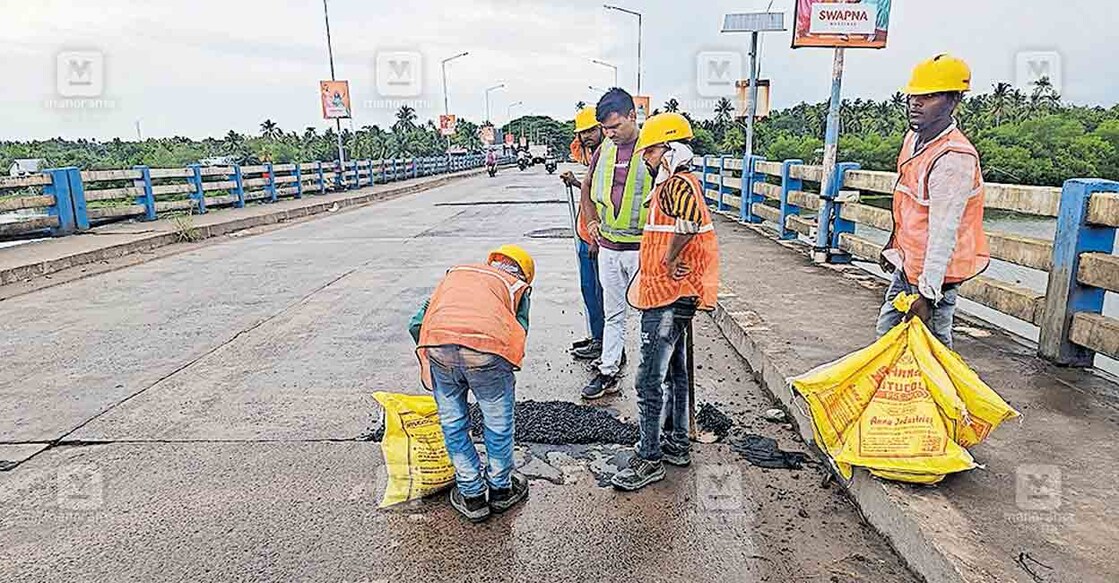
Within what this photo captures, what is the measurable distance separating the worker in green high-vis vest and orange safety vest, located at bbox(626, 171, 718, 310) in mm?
851

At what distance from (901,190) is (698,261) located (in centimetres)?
100

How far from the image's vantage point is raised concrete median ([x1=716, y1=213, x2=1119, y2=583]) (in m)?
2.59

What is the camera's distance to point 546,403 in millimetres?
4699

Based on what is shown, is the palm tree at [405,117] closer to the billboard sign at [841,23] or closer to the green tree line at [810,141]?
the green tree line at [810,141]

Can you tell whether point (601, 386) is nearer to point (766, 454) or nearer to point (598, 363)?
point (598, 363)

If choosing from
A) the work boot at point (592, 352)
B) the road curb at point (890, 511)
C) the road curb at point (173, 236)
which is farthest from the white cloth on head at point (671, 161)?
the road curb at point (173, 236)

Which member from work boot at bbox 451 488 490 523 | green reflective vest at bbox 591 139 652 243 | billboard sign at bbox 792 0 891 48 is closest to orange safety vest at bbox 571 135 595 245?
green reflective vest at bbox 591 139 652 243

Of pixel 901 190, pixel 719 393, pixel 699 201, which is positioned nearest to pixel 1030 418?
pixel 901 190

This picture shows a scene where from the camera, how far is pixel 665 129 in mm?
3494

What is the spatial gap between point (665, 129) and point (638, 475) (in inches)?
65.0

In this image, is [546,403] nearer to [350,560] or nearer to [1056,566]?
[350,560]

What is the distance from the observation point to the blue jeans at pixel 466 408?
3.20m

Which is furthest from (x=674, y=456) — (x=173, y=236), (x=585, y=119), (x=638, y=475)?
(x=173, y=236)

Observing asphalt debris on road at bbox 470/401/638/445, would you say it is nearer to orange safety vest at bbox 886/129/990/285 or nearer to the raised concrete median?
the raised concrete median
